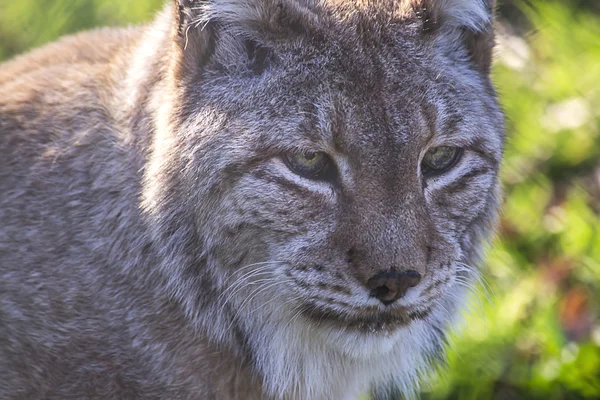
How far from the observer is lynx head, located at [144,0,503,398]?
2896 mm

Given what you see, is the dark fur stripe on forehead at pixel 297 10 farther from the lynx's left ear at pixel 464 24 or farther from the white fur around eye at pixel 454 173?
the white fur around eye at pixel 454 173

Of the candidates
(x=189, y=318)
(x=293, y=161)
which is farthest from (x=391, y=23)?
(x=189, y=318)

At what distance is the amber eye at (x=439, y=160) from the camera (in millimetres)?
3090

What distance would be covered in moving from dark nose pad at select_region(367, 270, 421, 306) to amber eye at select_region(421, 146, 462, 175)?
43cm

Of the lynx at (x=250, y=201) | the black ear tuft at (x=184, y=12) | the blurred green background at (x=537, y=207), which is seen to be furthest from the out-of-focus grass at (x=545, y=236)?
the black ear tuft at (x=184, y=12)

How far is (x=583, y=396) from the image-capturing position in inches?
163

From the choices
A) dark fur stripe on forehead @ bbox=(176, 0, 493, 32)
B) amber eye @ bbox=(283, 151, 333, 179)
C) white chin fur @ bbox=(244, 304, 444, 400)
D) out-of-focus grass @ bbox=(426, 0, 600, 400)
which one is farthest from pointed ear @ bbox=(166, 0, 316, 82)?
out-of-focus grass @ bbox=(426, 0, 600, 400)

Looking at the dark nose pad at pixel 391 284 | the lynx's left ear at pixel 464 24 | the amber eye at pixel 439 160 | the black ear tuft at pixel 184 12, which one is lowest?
the dark nose pad at pixel 391 284

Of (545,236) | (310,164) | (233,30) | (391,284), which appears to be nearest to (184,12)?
(233,30)

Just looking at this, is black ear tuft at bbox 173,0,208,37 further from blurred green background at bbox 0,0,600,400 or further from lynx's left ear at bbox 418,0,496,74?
blurred green background at bbox 0,0,600,400

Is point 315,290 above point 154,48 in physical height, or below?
below

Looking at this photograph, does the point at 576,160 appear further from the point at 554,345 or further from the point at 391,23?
the point at 391,23

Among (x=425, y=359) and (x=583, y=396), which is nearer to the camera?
(x=425, y=359)

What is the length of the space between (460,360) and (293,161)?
5.92 ft
